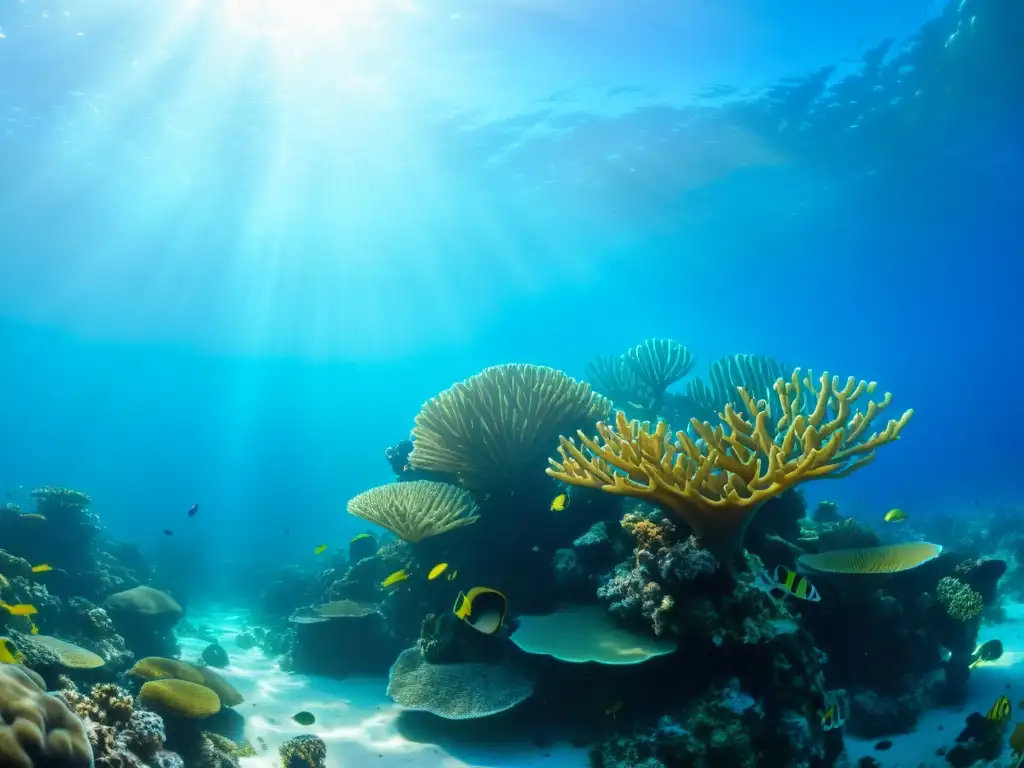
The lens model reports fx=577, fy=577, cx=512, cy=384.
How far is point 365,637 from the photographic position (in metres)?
9.08

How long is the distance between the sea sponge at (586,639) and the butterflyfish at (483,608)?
2.74ft

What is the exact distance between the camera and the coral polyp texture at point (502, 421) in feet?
24.0

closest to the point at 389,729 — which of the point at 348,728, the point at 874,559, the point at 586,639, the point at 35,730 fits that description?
the point at 348,728

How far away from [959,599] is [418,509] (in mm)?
6273

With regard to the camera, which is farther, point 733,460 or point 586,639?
point 586,639

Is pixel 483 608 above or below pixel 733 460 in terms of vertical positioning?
below

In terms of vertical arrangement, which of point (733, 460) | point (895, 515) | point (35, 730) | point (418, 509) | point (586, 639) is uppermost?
point (895, 515)

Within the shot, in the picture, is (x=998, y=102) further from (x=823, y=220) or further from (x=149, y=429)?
(x=149, y=429)

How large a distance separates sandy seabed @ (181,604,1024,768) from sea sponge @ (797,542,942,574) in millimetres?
1564

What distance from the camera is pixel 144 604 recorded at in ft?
30.6

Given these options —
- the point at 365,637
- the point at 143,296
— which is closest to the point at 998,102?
the point at 365,637

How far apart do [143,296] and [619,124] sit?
4470cm

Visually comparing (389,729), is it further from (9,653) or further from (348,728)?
(9,653)

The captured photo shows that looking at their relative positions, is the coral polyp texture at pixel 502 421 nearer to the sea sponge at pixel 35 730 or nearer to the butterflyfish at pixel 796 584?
the butterflyfish at pixel 796 584
